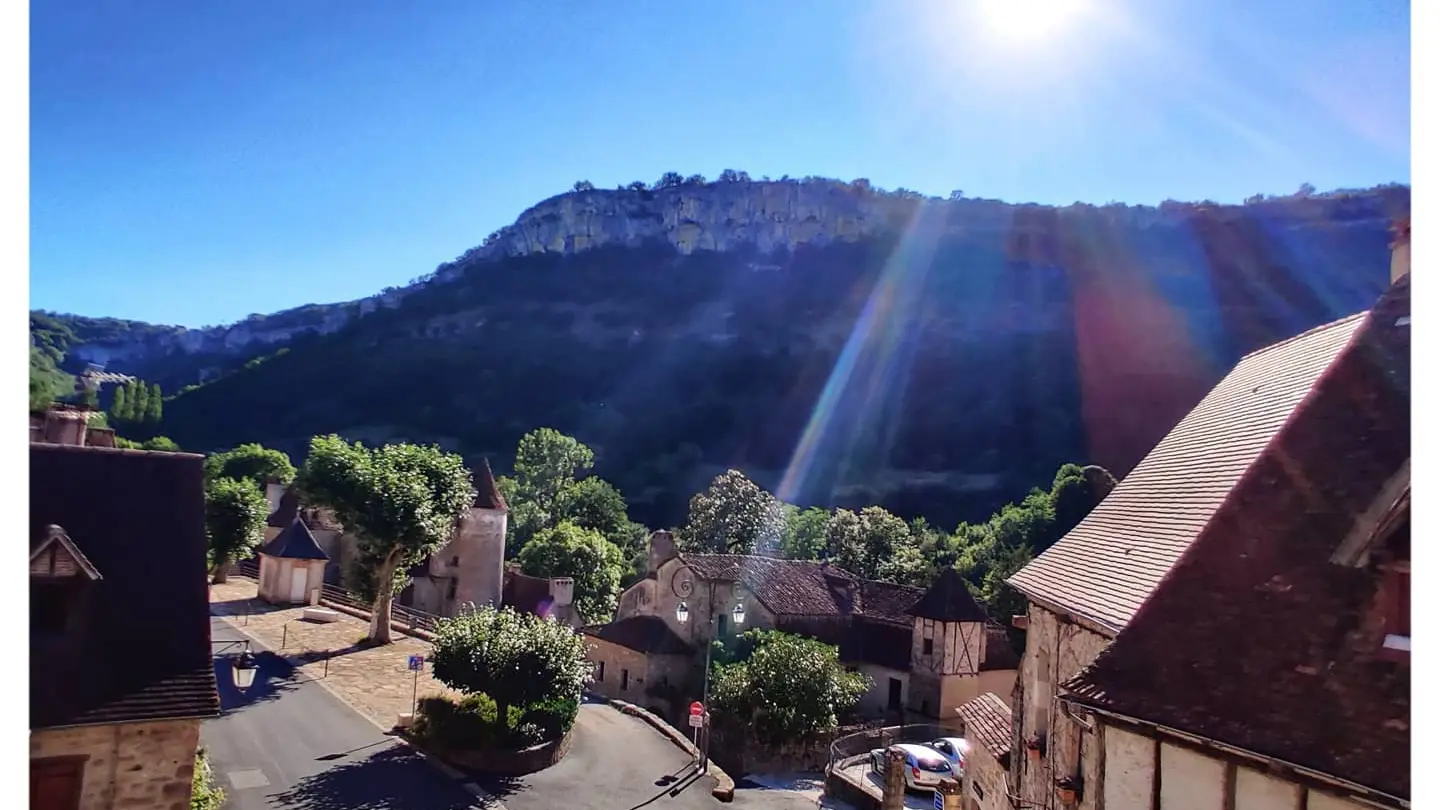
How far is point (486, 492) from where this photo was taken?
2941cm

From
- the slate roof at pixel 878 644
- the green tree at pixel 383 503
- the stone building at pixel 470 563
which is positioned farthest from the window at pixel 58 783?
the slate roof at pixel 878 644

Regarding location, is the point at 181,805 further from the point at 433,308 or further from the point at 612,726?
the point at 433,308

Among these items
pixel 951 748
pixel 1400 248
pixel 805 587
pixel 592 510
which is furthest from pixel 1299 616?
pixel 592 510

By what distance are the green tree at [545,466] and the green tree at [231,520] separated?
1856 cm

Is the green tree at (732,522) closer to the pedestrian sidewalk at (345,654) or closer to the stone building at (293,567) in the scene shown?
the stone building at (293,567)

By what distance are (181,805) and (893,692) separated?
76.6 ft

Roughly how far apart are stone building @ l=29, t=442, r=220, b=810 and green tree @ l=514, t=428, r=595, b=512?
134 ft

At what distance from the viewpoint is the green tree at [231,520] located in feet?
101

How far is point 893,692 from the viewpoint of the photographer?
2797 centimetres

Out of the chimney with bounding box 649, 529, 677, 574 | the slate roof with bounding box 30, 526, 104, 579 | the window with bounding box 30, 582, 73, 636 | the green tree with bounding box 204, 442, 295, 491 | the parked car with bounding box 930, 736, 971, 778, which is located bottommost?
the parked car with bounding box 930, 736, 971, 778

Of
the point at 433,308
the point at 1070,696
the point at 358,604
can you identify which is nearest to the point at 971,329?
the point at 433,308

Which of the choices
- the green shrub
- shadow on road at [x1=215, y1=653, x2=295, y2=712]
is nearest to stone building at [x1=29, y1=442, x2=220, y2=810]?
the green shrub

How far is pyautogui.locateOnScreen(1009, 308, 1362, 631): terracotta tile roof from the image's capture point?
6.59m

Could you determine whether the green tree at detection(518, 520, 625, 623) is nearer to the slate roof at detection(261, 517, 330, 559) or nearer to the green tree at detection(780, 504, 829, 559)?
the slate roof at detection(261, 517, 330, 559)
